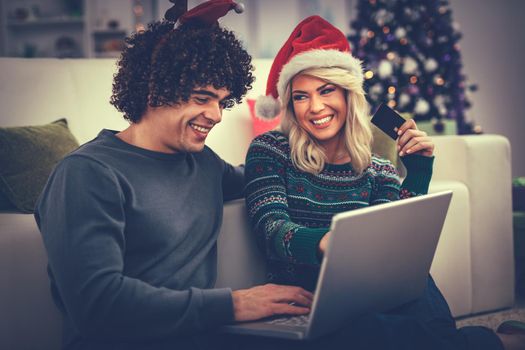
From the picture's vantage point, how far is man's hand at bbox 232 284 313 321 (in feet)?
3.43

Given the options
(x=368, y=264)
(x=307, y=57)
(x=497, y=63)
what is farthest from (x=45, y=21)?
(x=368, y=264)

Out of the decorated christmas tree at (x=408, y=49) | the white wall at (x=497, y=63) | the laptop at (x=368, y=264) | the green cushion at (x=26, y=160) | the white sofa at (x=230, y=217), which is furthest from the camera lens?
the white wall at (x=497, y=63)

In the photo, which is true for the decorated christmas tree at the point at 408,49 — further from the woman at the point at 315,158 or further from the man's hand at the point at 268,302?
the man's hand at the point at 268,302

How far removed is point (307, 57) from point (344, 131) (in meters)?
0.22

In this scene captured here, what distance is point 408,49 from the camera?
138 inches

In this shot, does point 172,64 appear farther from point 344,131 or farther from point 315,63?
point 344,131

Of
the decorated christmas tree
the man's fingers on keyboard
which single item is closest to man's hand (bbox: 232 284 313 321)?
the man's fingers on keyboard

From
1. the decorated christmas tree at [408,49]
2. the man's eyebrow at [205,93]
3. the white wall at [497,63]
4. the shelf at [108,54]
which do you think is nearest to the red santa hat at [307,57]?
the man's eyebrow at [205,93]

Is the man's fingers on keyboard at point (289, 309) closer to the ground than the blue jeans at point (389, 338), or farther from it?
farther from it

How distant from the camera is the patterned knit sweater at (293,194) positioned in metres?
1.33

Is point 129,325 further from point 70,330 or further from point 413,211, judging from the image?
point 413,211

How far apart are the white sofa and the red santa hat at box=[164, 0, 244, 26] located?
448mm

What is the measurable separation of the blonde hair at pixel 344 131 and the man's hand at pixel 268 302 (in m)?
0.39

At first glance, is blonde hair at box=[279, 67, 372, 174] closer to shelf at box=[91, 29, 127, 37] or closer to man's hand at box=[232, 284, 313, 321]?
man's hand at box=[232, 284, 313, 321]
